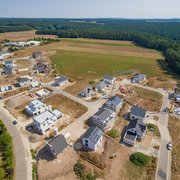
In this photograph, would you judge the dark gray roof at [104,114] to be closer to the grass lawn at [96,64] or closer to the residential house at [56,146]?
the residential house at [56,146]

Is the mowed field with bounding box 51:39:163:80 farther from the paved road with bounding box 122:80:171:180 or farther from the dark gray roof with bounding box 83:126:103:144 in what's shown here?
the dark gray roof with bounding box 83:126:103:144

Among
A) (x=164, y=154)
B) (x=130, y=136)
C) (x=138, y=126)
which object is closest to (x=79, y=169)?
(x=130, y=136)

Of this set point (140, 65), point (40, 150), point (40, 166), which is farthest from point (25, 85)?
point (140, 65)

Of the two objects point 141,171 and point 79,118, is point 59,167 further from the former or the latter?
point 79,118

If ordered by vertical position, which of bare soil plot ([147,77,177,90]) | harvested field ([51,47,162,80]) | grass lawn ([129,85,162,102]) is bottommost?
harvested field ([51,47,162,80])

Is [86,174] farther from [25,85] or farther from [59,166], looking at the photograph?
[25,85]

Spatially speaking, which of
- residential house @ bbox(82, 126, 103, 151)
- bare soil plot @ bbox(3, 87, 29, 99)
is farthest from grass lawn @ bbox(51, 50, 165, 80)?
residential house @ bbox(82, 126, 103, 151)

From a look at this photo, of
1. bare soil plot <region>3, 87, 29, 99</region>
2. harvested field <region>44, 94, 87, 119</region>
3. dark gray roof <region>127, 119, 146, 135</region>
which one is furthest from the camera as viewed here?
bare soil plot <region>3, 87, 29, 99</region>

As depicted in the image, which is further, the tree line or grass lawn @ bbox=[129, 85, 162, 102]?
the tree line
